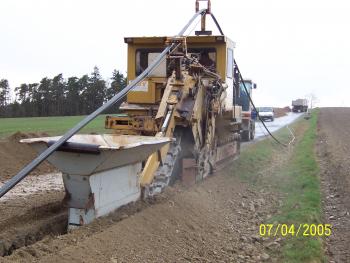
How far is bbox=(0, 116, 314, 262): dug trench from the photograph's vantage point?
5.99 m

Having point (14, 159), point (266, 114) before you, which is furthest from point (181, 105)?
point (266, 114)

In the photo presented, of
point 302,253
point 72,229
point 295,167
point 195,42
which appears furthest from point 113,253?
point 295,167

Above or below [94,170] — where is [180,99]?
above

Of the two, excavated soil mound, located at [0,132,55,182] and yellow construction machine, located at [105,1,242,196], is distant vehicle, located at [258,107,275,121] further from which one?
yellow construction machine, located at [105,1,242,196]

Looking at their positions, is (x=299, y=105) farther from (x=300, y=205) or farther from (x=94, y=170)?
(x=94, y=170)

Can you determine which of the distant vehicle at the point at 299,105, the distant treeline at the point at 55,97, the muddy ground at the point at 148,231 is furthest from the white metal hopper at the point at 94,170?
the distant vehicle at the point at 299,105

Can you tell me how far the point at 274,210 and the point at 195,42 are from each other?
4431mm

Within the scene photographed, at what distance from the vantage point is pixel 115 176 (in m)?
7.33

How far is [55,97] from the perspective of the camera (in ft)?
210

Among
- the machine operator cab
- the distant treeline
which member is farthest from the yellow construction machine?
the distant treeline

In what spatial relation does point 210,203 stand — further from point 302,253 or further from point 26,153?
point 26,153

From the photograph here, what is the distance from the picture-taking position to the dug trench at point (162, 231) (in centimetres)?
599
